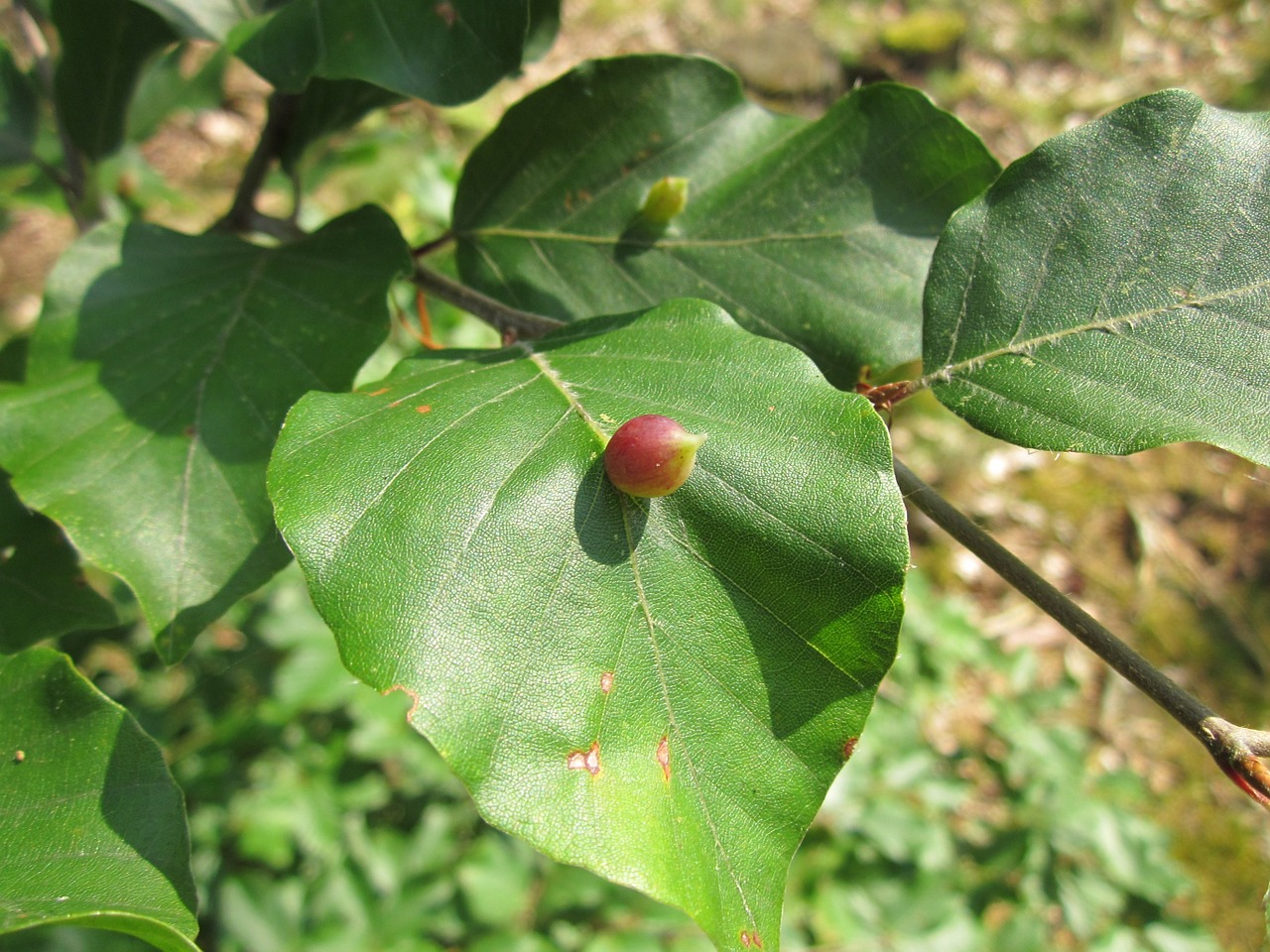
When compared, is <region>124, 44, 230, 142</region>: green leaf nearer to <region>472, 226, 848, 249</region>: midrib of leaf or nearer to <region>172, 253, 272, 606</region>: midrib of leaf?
<region>172, 253, 272, 606</region>: midrib of leaf

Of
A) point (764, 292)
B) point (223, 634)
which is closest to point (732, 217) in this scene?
point (764, 292)

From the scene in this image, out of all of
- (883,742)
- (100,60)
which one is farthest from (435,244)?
(883,742)

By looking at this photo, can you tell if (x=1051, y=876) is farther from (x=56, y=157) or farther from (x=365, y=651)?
(x=56, y=157)

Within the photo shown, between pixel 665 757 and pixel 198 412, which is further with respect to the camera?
pixel 198 412

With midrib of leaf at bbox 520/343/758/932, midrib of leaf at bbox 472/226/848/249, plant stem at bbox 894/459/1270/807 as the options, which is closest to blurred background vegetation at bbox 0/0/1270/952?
midrib of leaf at bbox 472/226/848/249

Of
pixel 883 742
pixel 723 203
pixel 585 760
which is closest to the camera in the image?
pixel 585 760

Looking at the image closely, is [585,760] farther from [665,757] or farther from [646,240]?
[646,240]

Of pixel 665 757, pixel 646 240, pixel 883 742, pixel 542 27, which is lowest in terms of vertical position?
pixel 883 742
